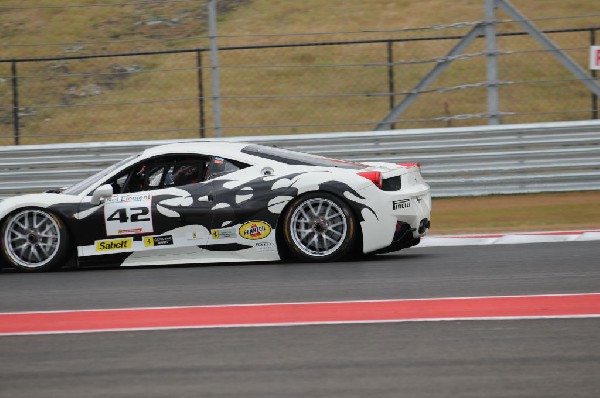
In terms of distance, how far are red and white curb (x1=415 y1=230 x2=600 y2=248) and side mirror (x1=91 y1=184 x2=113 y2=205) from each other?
3.09m

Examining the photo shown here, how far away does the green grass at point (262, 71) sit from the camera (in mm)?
19906

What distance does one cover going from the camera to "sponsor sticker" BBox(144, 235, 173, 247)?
31.8 ft

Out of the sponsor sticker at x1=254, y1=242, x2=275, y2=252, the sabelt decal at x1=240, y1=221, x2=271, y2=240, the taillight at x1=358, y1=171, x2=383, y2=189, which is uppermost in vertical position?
the taillight at x1=358, y1=171, x2=383, y2=189

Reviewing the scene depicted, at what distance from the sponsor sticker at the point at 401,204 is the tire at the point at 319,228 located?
36 centimetres

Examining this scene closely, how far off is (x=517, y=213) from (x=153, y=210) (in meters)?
5.39

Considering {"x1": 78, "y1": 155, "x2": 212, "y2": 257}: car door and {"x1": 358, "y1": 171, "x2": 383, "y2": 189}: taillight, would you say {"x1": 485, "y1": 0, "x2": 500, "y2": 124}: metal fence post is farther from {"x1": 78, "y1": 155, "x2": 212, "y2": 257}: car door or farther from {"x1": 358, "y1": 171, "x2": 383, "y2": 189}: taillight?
{"x1": 78, "y1": 155, "x2": 212, "y2": 257}: car door

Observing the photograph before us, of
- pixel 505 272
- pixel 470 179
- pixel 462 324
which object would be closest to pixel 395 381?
pixel 462 324

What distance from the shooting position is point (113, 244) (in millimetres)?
9781

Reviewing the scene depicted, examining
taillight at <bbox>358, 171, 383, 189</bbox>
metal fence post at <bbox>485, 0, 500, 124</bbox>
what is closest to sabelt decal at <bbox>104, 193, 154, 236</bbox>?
taillight at <bbox>358, 171, 383, 189</bbox>

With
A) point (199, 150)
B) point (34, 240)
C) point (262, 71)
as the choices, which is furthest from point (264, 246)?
point (262, 71)

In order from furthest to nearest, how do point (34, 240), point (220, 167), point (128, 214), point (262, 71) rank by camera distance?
point (262, 71)
point (34, 240)
point (220, 167)
point (128, 214)

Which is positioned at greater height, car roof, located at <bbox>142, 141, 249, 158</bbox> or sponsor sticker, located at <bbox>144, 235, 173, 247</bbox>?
car roof, located at <bbox>142, 141, 249, 158</bbox>

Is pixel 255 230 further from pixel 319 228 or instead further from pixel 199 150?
pixel 199 150

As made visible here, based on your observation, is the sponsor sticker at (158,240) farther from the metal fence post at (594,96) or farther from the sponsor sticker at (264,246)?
the metal fence post at (594,96)
